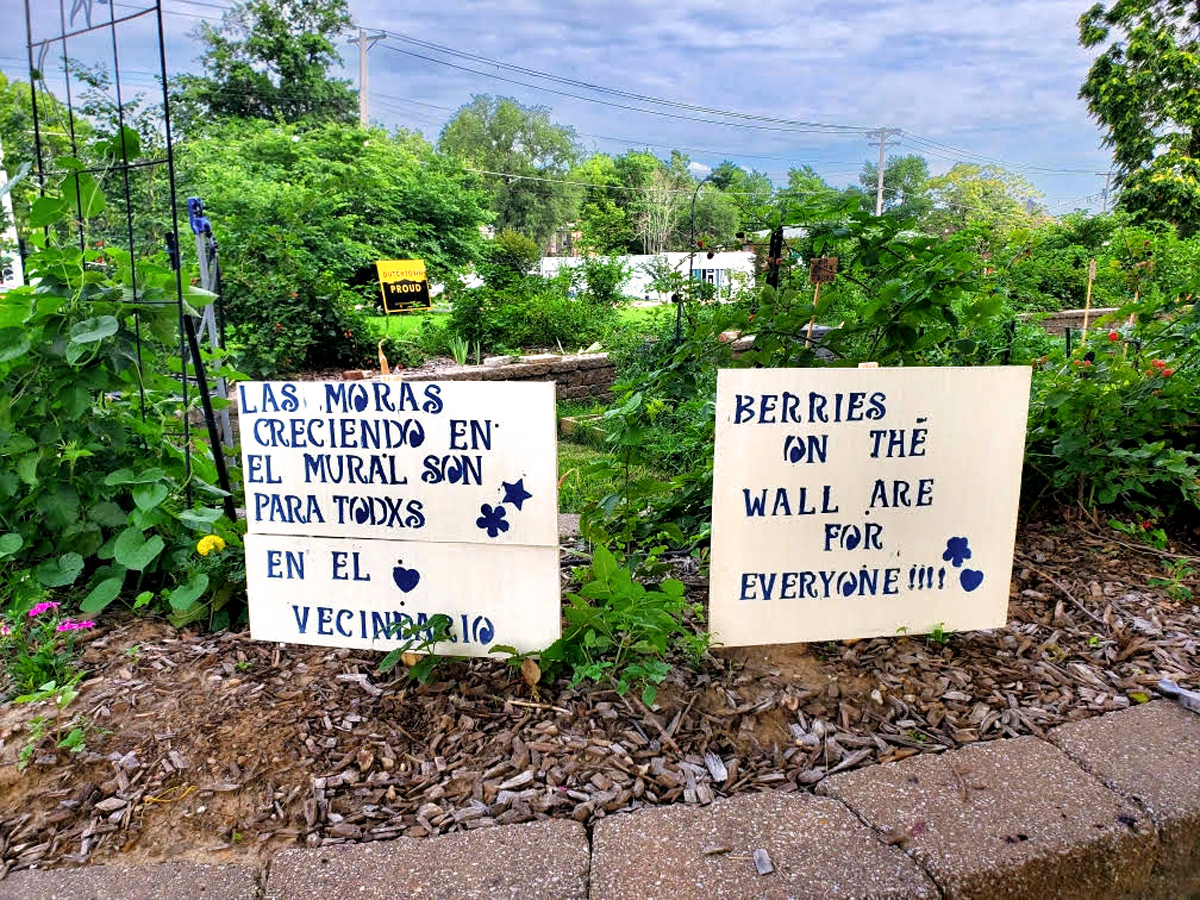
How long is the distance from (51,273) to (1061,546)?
10.5ft

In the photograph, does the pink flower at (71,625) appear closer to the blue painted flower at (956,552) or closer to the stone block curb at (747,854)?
the stone block curb at (747,854)

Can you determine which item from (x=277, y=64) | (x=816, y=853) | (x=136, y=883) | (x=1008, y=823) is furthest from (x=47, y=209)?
(x=277, y=64)

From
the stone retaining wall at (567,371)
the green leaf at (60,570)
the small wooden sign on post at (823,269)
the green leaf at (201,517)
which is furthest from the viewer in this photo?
the stone retaining wall at (567,371)

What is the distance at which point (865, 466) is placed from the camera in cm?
196

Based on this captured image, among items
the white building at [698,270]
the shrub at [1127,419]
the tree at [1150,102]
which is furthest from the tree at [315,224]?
the tree at [1150,102]

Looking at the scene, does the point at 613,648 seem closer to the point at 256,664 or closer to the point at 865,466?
the point at 865,466

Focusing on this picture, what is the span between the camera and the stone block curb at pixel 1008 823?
136 cm

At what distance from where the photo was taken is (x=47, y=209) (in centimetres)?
208

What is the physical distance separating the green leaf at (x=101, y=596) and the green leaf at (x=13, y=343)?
2.07 feet

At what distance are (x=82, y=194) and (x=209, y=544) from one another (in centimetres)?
106

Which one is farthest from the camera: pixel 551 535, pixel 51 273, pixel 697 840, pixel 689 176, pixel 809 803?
pixel 689 176

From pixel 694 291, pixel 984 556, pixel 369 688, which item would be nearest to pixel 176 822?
pixel 369 688

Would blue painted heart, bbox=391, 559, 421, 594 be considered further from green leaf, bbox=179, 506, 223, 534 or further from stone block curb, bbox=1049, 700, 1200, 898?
stone block curb, bbox=1049, 700, 1200, 898

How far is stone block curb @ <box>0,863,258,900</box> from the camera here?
1325mm
